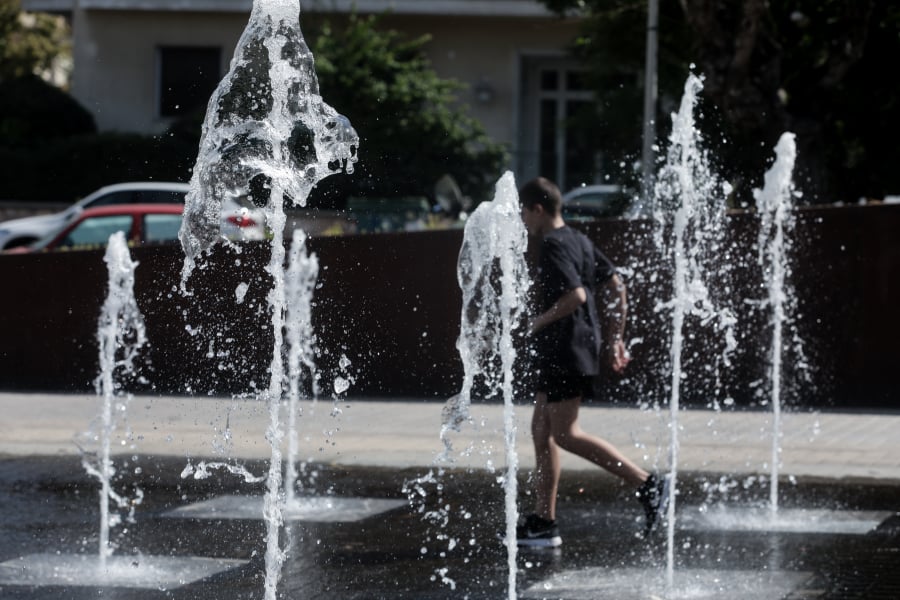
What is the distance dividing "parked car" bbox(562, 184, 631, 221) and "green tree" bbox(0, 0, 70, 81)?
24.5 meters

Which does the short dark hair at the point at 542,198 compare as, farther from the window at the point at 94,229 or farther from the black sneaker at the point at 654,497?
the window at the point at 94,229

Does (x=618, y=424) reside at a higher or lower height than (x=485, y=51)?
lower

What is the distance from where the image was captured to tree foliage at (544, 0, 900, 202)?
15406mm

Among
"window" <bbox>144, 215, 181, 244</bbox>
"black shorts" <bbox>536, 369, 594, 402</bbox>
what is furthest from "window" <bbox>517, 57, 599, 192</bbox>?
"black shorts" <bbox>536, 369, 594, 402</bbox>

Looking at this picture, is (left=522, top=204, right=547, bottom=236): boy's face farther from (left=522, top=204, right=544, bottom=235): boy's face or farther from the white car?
the white car

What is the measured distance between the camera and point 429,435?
10.8 m

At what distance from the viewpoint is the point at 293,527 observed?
304 inches

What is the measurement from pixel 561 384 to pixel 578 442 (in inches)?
11.6

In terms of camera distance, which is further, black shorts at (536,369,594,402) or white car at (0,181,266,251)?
white car at (0,181,266,251)

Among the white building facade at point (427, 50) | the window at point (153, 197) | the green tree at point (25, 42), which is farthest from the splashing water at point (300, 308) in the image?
the green tree at point (25, 42)

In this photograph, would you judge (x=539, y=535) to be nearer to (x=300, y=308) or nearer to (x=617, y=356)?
(x=617, y=356)

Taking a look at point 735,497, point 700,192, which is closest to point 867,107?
point 700,192

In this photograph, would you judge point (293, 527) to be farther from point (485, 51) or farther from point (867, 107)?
point (485, 51)

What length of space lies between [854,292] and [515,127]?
19.1 m
